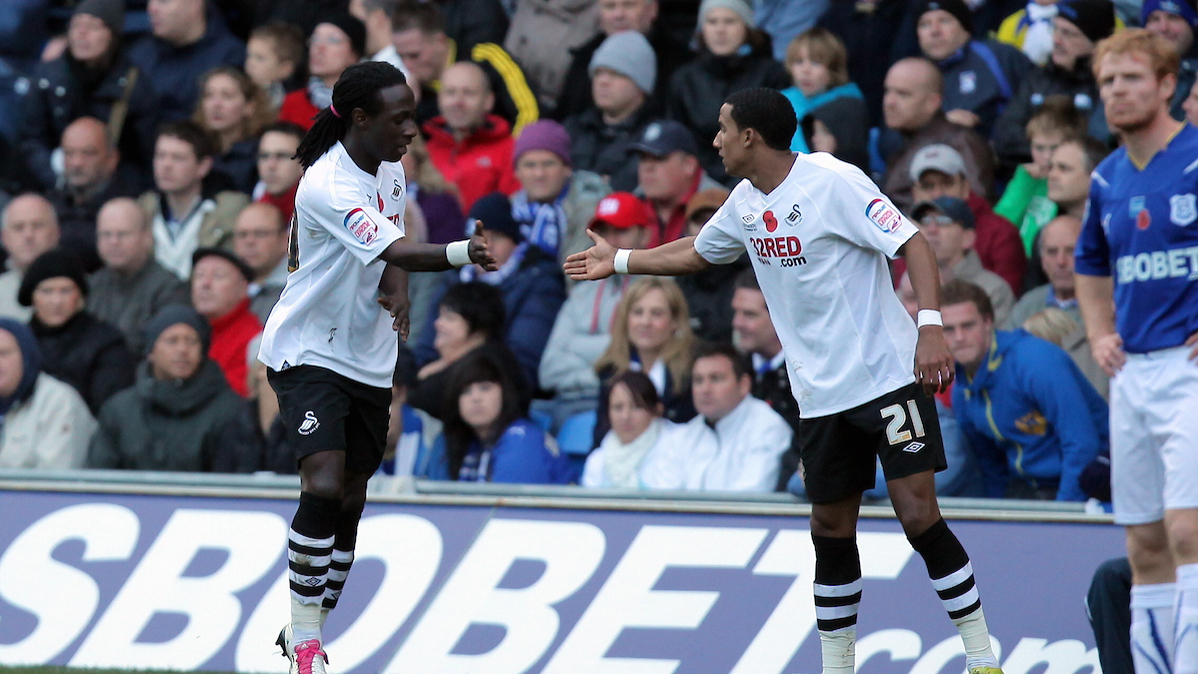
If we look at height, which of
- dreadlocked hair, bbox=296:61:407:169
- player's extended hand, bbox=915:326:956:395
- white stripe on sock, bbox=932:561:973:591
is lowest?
white stripe on sock, bbox=932:561:973:591

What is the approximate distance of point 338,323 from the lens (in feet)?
20.7

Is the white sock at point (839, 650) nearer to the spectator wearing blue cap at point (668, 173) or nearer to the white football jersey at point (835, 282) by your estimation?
the white football jersey at point (835, 282)

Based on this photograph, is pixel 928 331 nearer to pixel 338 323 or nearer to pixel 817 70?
pixel 338 323

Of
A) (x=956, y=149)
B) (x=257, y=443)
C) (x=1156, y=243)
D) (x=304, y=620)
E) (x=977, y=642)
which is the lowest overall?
(x=257, y=443)

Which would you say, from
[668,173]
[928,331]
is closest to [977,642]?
[928,331]

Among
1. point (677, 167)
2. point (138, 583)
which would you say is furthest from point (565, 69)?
point (138, 583)

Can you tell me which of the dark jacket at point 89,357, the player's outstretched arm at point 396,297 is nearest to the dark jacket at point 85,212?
the dark jacket at point 89,357

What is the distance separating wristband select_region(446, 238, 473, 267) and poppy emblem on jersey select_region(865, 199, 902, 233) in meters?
1.48

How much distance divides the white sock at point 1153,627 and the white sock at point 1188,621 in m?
0.22

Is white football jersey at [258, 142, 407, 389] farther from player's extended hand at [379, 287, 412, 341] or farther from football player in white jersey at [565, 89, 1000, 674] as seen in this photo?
football player in white jersey at [565, 89, 1000, 674]

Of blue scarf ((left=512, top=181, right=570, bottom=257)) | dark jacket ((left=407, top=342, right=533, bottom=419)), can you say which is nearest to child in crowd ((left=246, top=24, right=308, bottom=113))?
blue scarf ((left=512, top=181, right=570, bottom=257))

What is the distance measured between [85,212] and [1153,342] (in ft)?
28.2

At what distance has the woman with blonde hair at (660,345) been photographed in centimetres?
912

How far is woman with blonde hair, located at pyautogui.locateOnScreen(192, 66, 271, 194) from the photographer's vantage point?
11930mm
